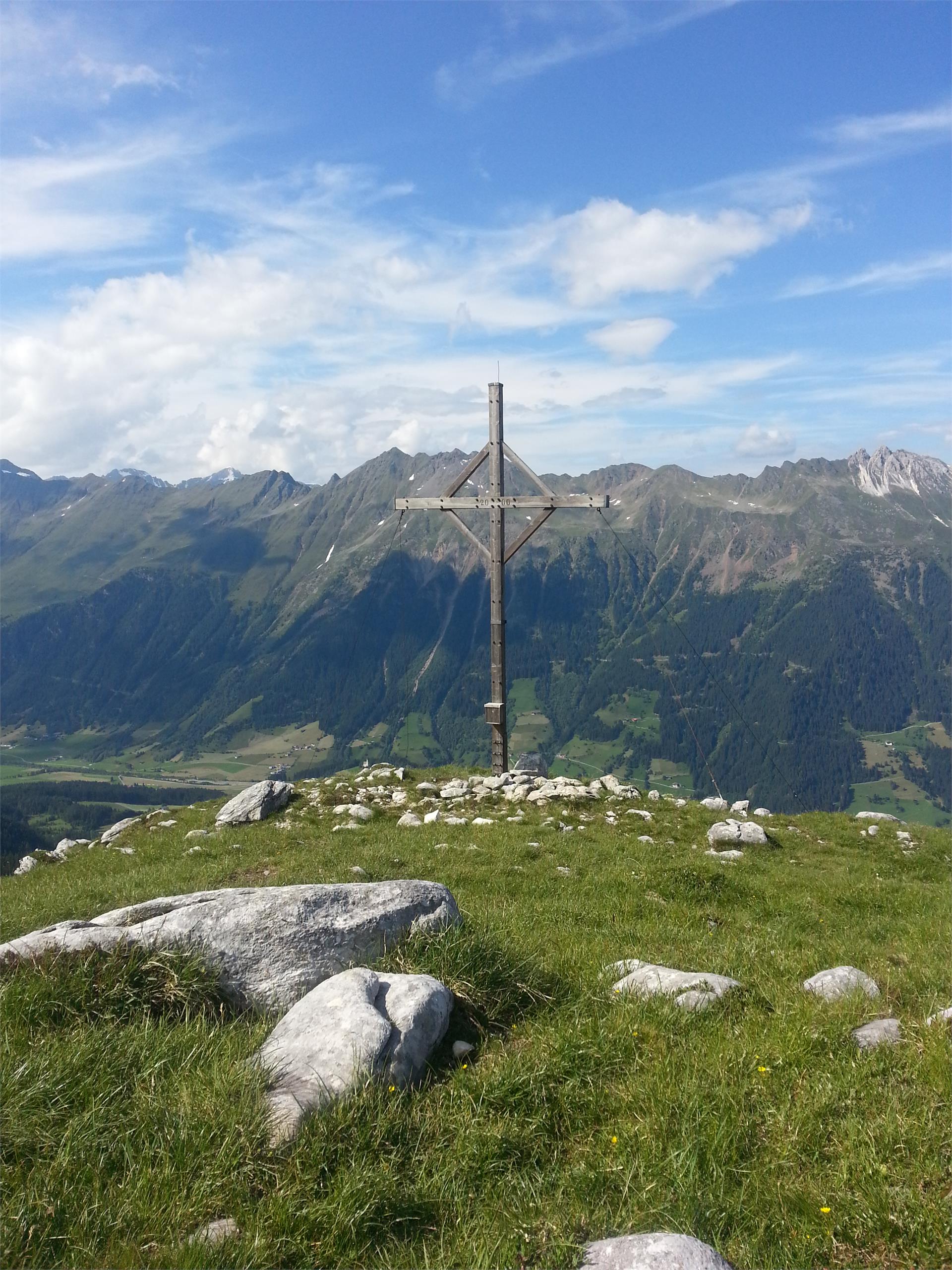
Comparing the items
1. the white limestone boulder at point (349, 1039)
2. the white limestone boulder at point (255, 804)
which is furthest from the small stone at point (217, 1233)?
the white limestone boulder at point (255, 804)

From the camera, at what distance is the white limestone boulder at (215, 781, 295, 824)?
21.9m

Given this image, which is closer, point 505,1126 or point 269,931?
point 505,1126

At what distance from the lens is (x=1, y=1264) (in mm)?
4277

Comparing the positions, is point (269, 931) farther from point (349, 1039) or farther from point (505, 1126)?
point (505, 1126)

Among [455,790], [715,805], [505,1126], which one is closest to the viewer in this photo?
[505,1126]

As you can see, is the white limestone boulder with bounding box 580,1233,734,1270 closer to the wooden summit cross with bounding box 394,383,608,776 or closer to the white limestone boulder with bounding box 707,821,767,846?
the white limestone boulder with bounding box 707,821,767,846

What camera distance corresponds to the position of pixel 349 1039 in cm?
606

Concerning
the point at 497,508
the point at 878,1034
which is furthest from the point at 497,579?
the point at 878,1034

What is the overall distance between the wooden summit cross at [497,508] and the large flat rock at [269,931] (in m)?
15.2

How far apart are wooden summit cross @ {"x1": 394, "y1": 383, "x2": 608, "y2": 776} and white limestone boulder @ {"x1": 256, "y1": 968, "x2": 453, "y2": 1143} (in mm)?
16648

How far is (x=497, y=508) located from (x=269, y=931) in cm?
1792

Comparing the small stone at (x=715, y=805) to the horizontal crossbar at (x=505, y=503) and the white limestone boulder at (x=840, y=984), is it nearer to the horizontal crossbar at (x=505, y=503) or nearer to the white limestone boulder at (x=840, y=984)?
the horizontal crossbar at (x=505, y=503)

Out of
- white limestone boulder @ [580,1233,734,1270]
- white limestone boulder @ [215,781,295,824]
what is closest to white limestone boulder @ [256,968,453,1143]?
white limestone boulder @ [580,1233,734,1270]

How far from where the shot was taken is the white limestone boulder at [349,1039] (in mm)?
5609
